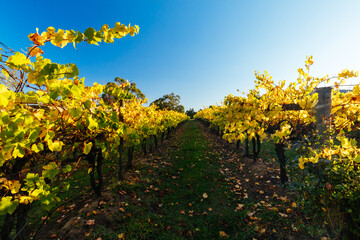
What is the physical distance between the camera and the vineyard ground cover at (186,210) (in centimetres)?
297

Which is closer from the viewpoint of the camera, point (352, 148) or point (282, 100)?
point (352, 148)

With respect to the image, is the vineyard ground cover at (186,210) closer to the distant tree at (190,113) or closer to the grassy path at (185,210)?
the grassy path at (185,210)

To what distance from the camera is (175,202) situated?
411 cm

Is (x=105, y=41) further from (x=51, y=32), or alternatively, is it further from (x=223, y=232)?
(x=223, y=232)

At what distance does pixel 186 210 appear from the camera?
378 centimetres

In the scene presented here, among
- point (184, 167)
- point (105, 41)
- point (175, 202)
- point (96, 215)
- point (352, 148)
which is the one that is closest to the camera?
point (105, 41)

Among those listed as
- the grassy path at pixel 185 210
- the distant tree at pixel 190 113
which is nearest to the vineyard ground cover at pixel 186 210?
the grassy path at pixel 185 210

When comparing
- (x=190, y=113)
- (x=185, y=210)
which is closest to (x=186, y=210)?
(x=185, y=210)

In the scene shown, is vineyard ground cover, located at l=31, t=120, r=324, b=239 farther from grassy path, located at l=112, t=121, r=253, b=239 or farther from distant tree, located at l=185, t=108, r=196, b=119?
distant tree, located at l=185, t=108, r=196, b=119

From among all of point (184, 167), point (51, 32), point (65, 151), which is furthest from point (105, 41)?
point (184, 167)

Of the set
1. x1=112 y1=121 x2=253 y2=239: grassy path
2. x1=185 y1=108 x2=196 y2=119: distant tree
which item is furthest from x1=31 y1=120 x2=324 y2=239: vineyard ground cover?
x1=185 y1=108 x2=196 y2=119: distant tree

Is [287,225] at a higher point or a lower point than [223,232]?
higher

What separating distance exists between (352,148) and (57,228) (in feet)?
17.3

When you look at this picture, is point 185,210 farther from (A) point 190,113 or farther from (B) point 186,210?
(A) point 190,113
